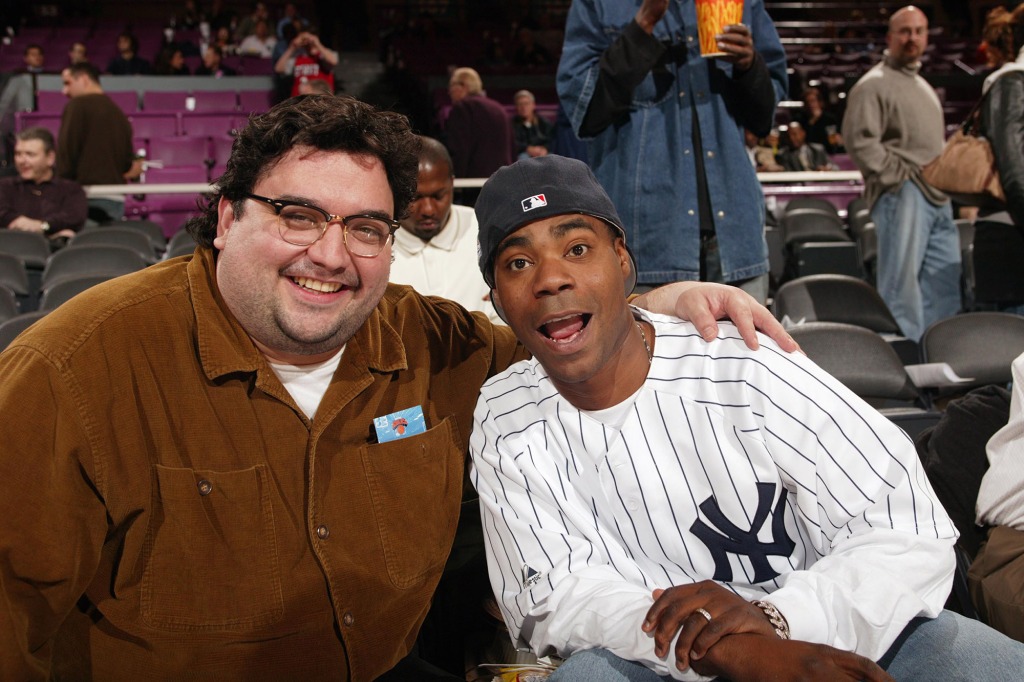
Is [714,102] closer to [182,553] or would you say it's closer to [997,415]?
[997,415]

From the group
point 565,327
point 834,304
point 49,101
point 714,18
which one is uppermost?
point 49,101

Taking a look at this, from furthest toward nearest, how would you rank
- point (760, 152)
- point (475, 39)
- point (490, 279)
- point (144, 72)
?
point (475, 39), point (144, 72), point (760, 152), point (490, 279)

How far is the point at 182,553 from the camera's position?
1.76m

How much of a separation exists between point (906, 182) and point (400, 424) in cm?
397

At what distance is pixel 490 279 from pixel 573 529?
0.59m

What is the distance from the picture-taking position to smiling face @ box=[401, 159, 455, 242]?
3705 mm

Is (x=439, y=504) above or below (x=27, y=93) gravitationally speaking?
below

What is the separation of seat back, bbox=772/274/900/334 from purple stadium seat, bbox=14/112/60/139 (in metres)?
10.1

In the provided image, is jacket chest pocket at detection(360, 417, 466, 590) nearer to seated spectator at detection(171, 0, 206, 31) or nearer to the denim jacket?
the denim jacket

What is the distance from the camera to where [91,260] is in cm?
545

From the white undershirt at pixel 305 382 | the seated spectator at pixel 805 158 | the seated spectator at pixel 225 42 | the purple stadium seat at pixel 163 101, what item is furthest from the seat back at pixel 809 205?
the seated spectator at pixel 225 42

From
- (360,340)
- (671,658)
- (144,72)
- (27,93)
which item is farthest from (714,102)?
(144,72)

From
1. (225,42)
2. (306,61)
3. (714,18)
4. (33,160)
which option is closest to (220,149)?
(306,61)

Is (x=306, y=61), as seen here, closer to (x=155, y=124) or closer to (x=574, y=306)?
(x=155, y=124)
